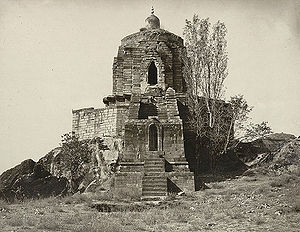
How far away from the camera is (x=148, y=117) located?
669 inches

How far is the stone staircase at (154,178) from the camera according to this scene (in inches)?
544

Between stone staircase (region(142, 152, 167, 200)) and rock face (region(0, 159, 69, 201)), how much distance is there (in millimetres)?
6479

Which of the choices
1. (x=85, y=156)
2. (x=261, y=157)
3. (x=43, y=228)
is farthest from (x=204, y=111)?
(x=43, y=228)

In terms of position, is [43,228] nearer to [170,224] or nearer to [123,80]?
[170,224]

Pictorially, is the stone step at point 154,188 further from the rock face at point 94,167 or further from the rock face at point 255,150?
the rock face at point 255,150

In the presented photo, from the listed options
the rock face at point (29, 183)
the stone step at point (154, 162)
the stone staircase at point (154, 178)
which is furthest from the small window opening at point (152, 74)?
the rock face at point (29, 183)

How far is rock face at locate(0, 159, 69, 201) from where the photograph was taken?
19.6m

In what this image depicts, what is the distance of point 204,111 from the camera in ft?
65.3

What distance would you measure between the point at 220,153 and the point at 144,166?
592 centimetres

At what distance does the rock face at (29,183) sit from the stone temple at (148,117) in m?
3.11

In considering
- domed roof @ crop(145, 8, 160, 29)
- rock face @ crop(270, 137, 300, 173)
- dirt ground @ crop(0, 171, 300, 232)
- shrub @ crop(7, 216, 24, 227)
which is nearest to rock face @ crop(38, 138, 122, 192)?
dirt ground @ crop(0, 171, 300, 232)

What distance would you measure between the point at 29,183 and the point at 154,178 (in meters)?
9.48

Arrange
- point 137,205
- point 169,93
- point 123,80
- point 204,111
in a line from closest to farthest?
1. point 137,205
2. point 169,93
3. point 204,111
4. point 123,80

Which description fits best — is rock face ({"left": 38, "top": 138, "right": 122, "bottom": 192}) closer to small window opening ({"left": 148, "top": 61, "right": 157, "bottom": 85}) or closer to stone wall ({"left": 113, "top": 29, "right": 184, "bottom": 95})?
stone wall ({"left": 113, "top": 29, "right": 184, "bottom": 95})
